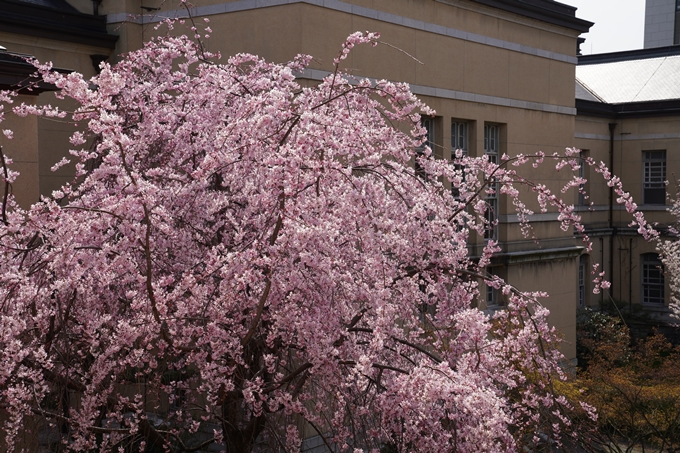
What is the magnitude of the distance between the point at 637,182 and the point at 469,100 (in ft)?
48.3

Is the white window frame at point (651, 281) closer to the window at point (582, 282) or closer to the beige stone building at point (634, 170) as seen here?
the beige stone building at point (634, 170)

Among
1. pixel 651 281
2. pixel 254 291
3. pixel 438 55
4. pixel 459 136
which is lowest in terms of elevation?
pixel 651 281

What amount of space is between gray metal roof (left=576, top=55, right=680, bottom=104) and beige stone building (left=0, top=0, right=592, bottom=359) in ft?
32.8

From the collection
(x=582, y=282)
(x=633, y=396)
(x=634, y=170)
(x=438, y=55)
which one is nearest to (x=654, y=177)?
(x=634, y=170)

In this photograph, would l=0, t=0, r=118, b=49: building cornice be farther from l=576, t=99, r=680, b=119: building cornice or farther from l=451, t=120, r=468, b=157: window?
l=576, t=99, r=680, b=119: building cornice

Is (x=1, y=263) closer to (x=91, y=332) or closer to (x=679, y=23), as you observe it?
(x=91, y=332)

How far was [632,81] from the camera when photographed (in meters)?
30.5

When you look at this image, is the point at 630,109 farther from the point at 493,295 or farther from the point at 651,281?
the point at 493,295

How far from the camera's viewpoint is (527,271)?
62.4ft

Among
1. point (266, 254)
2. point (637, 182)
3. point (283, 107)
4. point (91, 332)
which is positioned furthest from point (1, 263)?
point (637, 182)

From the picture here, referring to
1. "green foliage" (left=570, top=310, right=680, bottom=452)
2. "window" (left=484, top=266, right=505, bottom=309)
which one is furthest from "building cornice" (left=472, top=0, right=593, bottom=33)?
"green foliage" (left=570, top=310, right=680, bottom=452)

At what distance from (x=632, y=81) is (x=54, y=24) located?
23216 mm

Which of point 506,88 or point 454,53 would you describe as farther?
point 506,88

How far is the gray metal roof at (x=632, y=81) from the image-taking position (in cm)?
2919
